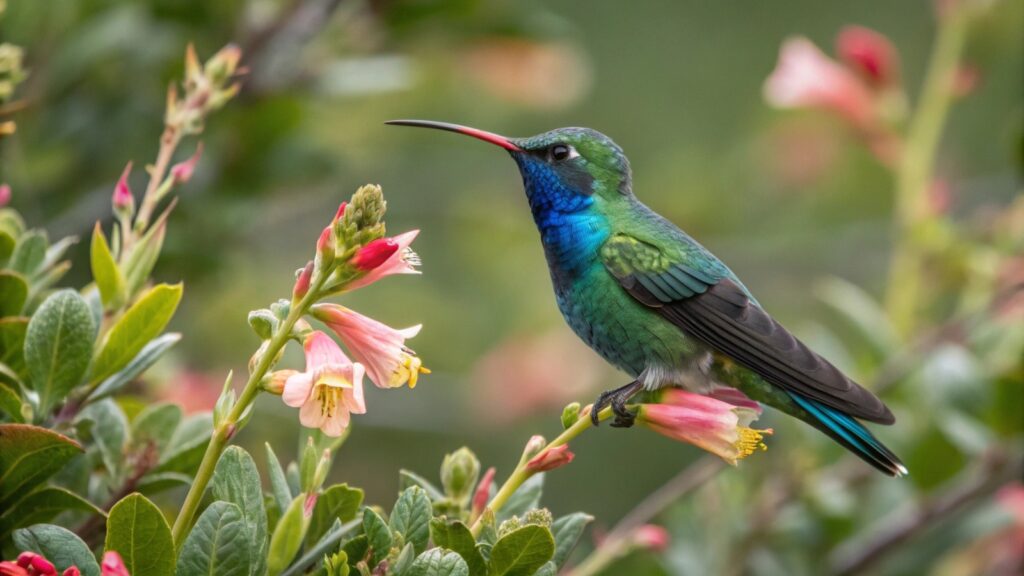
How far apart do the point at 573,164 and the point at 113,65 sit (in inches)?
55.2

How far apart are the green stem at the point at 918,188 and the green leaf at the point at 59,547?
9.15ft

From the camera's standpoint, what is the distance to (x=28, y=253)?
1.85m

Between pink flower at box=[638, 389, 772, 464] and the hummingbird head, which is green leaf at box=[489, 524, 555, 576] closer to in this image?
pink flower at box=[638, 389, 772, 464]

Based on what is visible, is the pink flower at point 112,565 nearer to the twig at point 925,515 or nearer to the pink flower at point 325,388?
the pink flower at point 325,388

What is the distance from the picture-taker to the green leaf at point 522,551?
4.89 feet

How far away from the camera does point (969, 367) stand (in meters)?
3.22

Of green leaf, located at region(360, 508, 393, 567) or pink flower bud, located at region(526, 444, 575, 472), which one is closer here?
green leaf, located at region(360, 508, 393, 567)

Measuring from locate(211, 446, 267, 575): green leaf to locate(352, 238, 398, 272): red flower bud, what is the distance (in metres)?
0.26

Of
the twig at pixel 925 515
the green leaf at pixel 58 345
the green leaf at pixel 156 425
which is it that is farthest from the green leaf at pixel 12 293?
the twig at pixel 925 515

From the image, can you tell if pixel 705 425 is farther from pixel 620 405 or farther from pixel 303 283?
pixel 303 283

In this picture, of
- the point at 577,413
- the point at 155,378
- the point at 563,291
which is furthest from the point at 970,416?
the point at 155,378

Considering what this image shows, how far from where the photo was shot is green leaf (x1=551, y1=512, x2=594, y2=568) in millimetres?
1691

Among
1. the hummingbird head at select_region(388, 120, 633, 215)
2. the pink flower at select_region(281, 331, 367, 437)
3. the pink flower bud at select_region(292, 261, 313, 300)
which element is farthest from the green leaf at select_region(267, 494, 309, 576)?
the hummingbird head at select_region(388, 120, 633, 215)

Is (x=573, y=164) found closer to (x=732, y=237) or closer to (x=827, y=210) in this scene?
(x=732, y=237)
